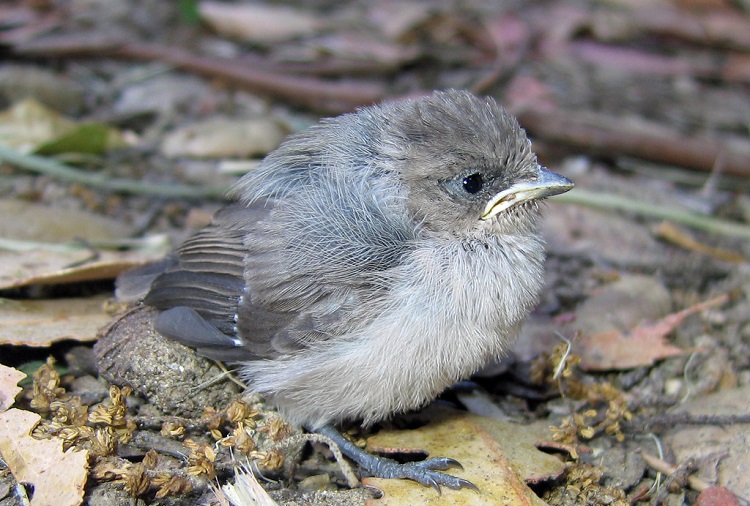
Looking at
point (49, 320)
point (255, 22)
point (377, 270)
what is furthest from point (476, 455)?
point (255, 22)

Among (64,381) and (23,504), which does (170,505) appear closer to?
(23,504)

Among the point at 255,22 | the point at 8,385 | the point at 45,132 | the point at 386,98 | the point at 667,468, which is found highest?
the point at 255,22

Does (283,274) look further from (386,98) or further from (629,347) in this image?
(386,98)

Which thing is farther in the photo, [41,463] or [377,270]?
[377,270]

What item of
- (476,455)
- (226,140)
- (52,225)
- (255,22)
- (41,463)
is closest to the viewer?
(41,463)

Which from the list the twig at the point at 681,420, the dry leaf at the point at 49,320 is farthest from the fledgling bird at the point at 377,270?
the twig at the point at 681,420

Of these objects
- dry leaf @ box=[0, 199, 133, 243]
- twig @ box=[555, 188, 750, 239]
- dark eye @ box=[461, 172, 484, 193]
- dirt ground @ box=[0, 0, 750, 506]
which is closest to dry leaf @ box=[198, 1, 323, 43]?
dirt ground @ box=[0, 0, 750, 506]
